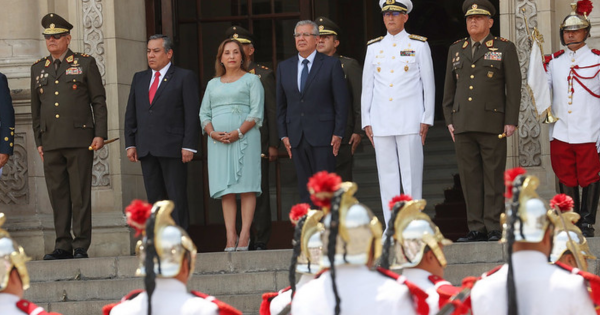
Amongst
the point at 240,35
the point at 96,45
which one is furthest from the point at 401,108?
the point at 96,45

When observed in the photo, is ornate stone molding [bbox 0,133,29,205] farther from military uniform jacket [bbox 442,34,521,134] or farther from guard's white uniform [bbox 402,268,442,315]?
guard's white uniform [bbox 402,268,442,315]

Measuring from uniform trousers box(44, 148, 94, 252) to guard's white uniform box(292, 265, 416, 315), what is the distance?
18.5 ft

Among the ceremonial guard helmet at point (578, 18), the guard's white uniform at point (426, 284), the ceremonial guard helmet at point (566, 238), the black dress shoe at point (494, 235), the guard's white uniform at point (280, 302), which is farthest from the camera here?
the ceremonial guard helmet at point (578, 18)

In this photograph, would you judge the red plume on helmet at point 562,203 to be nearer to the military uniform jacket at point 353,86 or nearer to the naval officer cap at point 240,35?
the military uniform jacket at point 353,86

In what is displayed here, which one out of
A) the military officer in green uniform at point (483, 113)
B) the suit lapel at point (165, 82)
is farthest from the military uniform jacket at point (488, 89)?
the suit lapel at point (165, 82)

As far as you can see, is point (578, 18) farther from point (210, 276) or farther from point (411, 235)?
point (411, 235)

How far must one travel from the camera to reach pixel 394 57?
10.4 metres

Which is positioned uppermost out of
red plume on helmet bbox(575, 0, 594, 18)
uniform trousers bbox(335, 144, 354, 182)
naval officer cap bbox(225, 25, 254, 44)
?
red plume on helmet bbox(575, 0, 594, 18)

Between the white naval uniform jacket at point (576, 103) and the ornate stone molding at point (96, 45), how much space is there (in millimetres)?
4101

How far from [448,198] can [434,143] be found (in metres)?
1.78

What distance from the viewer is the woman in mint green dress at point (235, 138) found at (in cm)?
1047

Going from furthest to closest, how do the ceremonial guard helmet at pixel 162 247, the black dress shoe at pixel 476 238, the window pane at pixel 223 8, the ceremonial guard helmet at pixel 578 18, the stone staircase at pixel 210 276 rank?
the window pane at pixel 223 8, the ceremonial guard helmet at pixel 578 18, the black dress shoe at pixel 476 238, the stone staircase at pixel 210 276, the ceremonial guard helmet at pixel 162 247

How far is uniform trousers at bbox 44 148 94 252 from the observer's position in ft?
35.5

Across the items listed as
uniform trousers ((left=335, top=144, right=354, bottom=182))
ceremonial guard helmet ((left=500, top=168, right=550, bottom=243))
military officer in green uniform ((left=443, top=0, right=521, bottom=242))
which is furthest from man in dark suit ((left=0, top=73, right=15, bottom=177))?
ceremonial guard helmet ((left=500, top=168, right=550, bottom=243))
